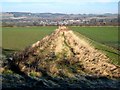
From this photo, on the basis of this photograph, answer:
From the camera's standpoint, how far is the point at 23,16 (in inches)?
1956

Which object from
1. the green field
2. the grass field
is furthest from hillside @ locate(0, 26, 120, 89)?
the grass field

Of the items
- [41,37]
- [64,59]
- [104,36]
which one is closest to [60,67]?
[64,59]

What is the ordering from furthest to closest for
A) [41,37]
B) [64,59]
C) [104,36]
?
[104,36]
[41,37]
[64,59]

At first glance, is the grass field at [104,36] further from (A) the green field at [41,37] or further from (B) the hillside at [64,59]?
(B) the hillside at [64,59]

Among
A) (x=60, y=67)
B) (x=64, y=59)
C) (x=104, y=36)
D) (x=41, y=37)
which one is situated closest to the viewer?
(x=60, y=67)

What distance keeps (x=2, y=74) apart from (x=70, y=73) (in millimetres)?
2723

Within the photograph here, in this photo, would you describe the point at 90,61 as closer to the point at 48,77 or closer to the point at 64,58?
the point at 64,58

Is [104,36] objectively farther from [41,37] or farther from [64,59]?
[64,59]

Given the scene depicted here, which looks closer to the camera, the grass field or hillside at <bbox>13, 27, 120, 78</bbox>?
hillside at <bbox>13, 27, 120, 78</bbox>

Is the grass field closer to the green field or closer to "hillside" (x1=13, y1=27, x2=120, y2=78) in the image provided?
the green field

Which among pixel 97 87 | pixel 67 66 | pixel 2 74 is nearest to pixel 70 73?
pixel 67 66

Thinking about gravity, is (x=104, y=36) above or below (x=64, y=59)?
above

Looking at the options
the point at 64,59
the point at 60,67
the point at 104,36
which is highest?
the point at 104,36

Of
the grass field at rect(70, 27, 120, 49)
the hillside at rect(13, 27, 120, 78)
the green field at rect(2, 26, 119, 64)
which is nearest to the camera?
the hillside at rect(13, 27, 120, 78)
